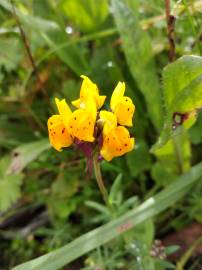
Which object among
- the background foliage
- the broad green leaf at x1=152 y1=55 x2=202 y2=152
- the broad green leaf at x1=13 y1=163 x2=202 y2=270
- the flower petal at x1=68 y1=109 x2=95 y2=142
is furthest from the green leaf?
the flower petal at x1=68 y1=109 x2=95 y2=142

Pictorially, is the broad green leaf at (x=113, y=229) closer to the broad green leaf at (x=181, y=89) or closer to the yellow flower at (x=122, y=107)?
the broad green leaf at (x=181, y=89)

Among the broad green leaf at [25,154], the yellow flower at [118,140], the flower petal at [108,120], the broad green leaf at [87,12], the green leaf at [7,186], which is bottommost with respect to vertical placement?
the green leaf at [7,186]

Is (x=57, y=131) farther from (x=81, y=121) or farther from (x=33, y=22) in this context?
(x=33, y=22)

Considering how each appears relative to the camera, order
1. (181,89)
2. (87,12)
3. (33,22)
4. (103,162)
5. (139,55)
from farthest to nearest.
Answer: (87,12) → (33,22) → (139,55) → (103,162) → (181,89)

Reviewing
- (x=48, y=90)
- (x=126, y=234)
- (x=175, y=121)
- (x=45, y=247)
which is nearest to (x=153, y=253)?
(x=126, y=234)

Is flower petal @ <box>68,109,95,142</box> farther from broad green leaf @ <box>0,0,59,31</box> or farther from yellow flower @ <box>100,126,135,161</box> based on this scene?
broad green leaf @ <box>0,0,59,31</box>

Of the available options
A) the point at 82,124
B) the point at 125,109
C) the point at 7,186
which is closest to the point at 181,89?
the point at 125,109

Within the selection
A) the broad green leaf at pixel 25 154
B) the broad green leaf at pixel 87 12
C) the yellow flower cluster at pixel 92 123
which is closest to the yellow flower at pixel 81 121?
the yellow flower cluster at pixel 92 123
